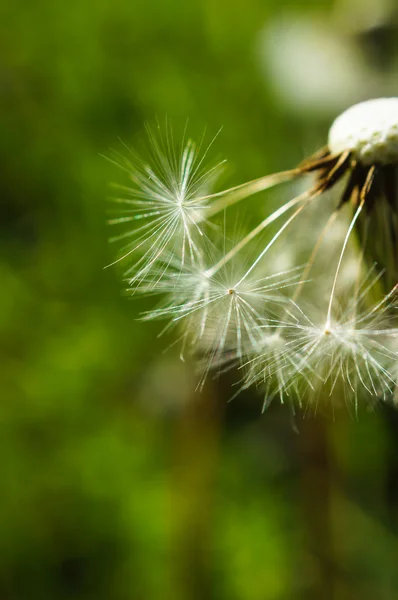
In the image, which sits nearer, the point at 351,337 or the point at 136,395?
the point at 351,337

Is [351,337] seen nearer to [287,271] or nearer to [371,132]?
[287,271]

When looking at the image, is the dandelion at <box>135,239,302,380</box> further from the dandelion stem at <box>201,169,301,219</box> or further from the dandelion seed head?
the dandelion seed head

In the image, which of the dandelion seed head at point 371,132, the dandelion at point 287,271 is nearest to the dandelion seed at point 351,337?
the dandelion at point 287,271

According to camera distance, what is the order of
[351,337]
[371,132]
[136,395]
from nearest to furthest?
1. [371,132]
2. [351,337]
3. [136,395]

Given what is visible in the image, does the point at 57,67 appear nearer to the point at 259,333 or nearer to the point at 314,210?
the point at 314,210

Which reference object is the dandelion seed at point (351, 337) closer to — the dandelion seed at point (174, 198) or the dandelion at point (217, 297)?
the dandelion at point (217, 297)

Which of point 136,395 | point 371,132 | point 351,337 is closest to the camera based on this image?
point 371,132

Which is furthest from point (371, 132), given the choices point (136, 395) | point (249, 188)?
point (136, 395)

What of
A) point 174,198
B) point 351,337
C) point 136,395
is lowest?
point 351,337
